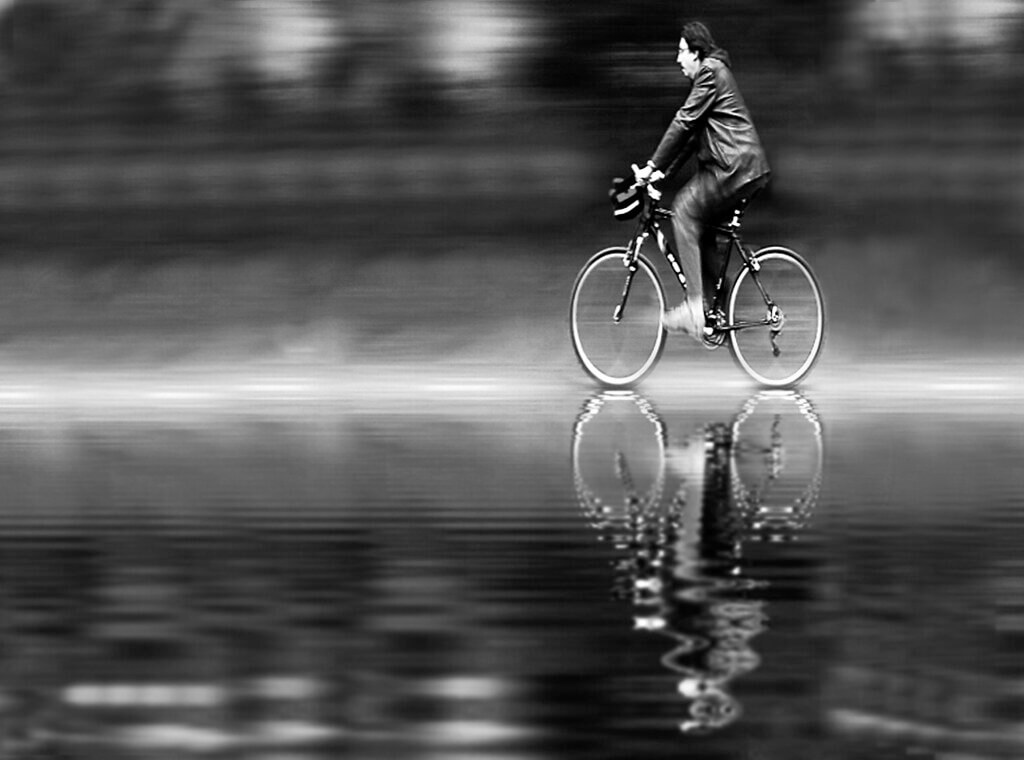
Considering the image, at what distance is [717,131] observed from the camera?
12391 millimetres

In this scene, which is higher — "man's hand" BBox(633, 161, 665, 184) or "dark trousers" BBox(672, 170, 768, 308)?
"man's hand" BBox(633, 161, 665, 184)

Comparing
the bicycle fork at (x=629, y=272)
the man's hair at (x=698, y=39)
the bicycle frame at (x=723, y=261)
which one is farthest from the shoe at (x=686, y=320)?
the man's hair at (x=698, y=39)

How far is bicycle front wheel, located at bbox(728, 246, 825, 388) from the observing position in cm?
1253

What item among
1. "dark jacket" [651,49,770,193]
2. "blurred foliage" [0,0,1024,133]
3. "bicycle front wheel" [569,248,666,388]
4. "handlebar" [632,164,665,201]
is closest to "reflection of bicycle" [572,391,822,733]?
"bicycle front wheel" [569,248,666,388]

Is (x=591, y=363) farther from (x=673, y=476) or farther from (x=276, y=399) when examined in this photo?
(x=673, y=476)

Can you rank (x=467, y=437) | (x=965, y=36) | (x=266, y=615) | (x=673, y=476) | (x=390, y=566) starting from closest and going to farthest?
(x=266, y=615) → (x=390, y=566) → (x=673, y=476) → (x=467, y=437) → (x=965, y=36)

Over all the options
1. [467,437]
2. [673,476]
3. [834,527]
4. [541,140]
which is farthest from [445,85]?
[834,527]

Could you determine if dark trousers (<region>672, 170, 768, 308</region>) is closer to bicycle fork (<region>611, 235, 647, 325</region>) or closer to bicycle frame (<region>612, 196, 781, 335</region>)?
bicycle frame (<region>612, 196, 781, 335</region>)

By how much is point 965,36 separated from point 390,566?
935 cm

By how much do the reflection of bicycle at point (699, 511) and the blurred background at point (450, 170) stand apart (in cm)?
278

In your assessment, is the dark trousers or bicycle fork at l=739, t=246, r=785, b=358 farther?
bicycle fork at l=739, t=246, r=785, b=358

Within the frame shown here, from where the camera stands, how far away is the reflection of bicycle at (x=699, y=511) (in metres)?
5.36

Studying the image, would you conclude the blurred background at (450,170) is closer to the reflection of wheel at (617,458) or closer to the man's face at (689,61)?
the man's face at (689,61)

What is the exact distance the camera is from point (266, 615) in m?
5.94
